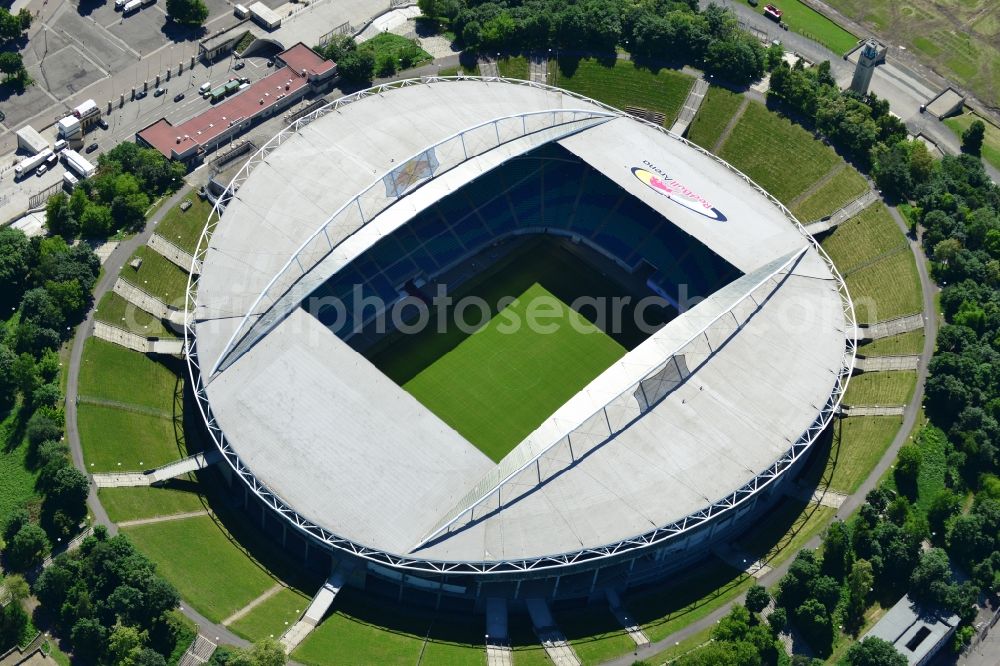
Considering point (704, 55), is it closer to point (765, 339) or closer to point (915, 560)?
point (765, 339)

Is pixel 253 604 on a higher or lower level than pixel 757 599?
higher

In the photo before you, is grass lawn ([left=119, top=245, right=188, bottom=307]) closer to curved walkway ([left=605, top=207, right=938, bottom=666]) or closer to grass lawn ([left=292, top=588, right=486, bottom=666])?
grass lawn ([left=292, top=588, right=486, bottom=666])

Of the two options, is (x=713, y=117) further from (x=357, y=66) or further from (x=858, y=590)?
(x=858, y=590)

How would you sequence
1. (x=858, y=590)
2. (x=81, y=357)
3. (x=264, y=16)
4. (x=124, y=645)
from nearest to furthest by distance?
1. (x=124, y=645)
2. (x=858, y=590)
3. (x=81, y=357)
4. (x=264, y=16)

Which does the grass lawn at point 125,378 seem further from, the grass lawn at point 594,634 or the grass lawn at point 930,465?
the grass lawn at point 930,465

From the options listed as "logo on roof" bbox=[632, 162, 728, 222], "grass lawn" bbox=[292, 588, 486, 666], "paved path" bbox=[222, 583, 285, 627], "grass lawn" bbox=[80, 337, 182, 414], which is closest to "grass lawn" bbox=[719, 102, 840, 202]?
"logo on roof" bbox=[632, 162, 728, 222]

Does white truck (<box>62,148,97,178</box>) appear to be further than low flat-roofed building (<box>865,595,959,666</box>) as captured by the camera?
Yes

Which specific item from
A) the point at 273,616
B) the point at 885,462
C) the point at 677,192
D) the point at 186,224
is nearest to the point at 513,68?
the point at 677,192
